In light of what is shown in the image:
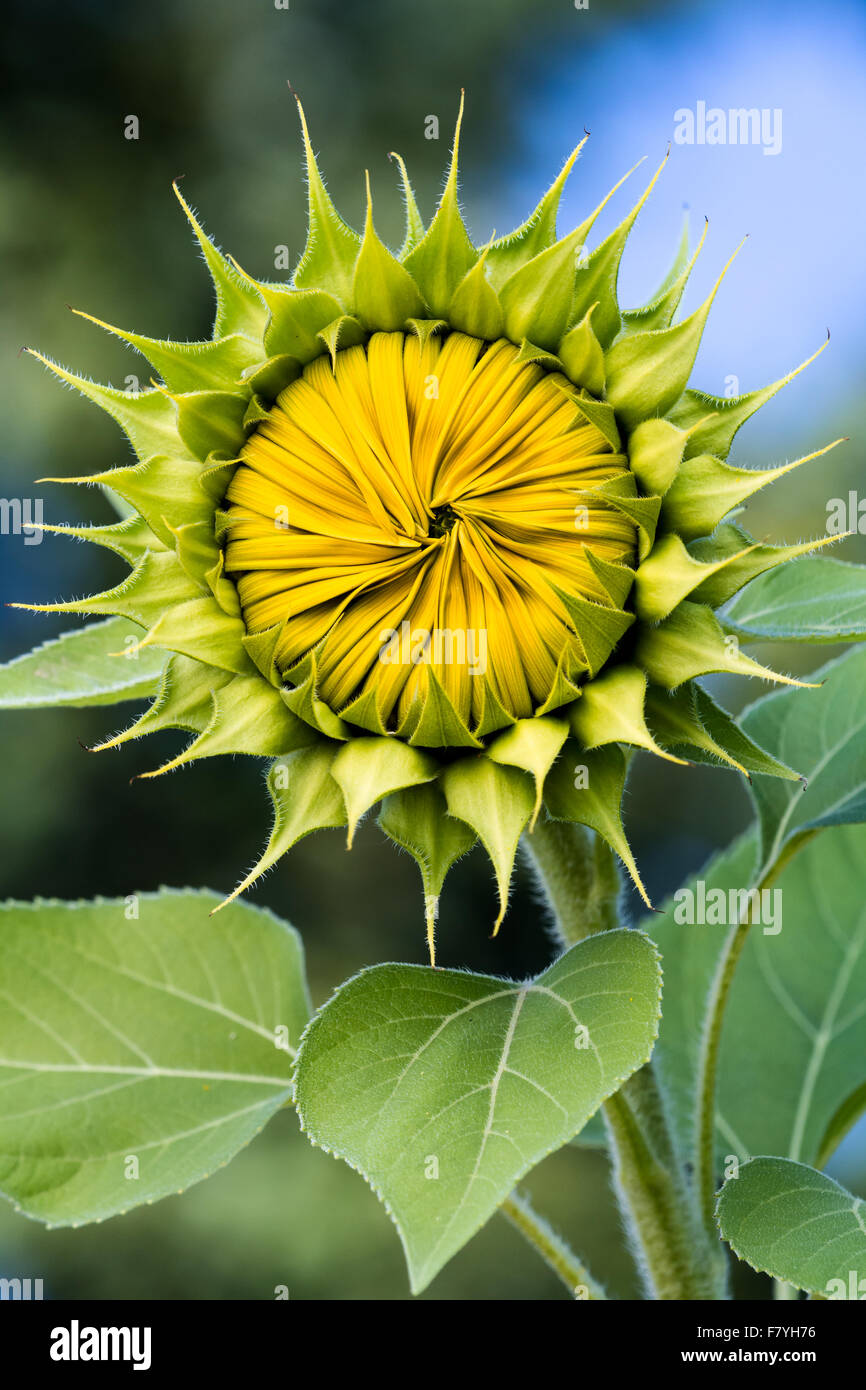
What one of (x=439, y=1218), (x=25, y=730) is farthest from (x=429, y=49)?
(x=439, y=1218)

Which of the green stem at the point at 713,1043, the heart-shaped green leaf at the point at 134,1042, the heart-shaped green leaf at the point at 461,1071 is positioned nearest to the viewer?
the heart-shaped green leaf at the point at 461,1071

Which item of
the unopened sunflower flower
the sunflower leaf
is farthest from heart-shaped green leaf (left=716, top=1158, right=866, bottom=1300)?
the sunflower leaf

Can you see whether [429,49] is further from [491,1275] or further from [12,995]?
[12,995]

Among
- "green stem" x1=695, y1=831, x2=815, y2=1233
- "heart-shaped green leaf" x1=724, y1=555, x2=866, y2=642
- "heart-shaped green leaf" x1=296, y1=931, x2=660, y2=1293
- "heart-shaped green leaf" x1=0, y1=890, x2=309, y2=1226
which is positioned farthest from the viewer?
"heart-shaped green leaf" x1=0, y1=890, x2=309, y2=1226

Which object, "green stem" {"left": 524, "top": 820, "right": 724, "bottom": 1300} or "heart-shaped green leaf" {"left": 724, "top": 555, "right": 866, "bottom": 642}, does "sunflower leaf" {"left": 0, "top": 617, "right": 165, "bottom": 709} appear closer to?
"green stem" {"left": 524, "top": 820, "right": 724, "bottom": 1300}

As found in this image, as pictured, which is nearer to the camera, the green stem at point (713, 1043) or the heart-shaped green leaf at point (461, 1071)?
the heart-shaped green leaf at point (461, 1071)

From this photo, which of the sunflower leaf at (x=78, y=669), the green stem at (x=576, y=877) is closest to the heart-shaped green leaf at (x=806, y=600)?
the green stem at (x=576, y=877)

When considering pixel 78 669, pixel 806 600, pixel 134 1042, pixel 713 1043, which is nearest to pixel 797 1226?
pixel 713 1043

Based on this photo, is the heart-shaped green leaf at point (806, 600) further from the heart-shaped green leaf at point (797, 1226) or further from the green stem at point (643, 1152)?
the heart-shaped green leaf at point (797, 1226)
